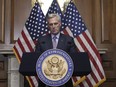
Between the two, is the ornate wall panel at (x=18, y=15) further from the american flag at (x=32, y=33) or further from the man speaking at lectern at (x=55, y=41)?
the man speaking at lectern at (x=55, y=41)

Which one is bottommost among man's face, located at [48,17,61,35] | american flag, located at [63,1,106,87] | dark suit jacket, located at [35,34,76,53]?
american flag, located at [63,1,106,87]

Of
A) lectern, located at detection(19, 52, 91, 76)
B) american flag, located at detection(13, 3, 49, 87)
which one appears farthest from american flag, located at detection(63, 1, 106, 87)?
lectern, located at detection(19, 52, 91, 76)

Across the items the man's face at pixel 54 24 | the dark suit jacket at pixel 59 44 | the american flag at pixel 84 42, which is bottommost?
the american flag at pixel 84 42

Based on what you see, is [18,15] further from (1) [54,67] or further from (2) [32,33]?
(1) [54,67]

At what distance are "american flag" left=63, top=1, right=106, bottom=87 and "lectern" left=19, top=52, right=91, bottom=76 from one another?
192cm

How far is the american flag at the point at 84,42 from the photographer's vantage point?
4.42 metres

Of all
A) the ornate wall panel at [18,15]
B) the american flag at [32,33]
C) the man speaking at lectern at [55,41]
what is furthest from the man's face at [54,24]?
the ornate wall panel at [18,15]

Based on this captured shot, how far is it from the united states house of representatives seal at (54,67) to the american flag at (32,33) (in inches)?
77.8

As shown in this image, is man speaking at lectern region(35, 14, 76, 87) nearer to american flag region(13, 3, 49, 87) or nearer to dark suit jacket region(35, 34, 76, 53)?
dark suit jacket region(35, 34, 76, 53)

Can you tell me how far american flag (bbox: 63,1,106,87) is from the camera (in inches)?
174

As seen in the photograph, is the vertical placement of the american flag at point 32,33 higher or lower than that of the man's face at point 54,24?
lower

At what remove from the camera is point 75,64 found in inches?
97.2

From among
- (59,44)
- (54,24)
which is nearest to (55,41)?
(59,44)

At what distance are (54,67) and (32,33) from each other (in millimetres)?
2097
